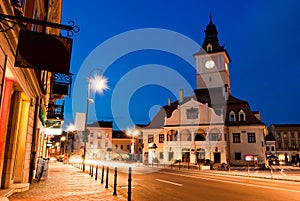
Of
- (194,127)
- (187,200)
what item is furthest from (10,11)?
(194,127)

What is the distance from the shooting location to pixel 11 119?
31.6ft

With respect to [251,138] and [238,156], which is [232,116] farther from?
[238,156]

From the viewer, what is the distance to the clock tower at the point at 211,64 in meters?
58.8

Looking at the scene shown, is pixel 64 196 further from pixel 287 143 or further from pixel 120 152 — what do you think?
pixel 287 143

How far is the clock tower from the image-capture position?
5875cm

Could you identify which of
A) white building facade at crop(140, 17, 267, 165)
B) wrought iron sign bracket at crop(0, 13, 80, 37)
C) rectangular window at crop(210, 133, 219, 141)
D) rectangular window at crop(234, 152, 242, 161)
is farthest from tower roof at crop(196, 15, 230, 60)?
wrought iron sign bracket at crop(0, 13, 80, 37)

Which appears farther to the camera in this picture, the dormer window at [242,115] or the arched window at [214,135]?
the dormer window at [242,115]

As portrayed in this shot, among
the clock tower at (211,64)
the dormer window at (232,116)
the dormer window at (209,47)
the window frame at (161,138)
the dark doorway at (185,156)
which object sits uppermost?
the dormer window at (209,47)

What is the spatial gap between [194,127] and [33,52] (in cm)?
4466

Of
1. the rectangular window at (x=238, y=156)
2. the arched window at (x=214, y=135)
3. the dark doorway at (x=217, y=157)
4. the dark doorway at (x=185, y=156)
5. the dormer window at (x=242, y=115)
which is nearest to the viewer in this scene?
the dark doorway at (x=217, y=157)

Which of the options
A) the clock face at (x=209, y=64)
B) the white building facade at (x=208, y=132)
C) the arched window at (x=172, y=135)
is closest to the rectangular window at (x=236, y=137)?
the white building facade at (x=208, y=132)

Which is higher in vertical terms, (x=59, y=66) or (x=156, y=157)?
(x=59, y=66)

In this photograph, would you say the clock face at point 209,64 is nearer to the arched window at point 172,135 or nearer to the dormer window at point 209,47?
the dormer window at point 209,47

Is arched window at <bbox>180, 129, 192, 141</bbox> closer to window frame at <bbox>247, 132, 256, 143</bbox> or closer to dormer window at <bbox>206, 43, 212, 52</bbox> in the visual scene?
window frame at <bbox>247, 132, 256, 143</bbox>
